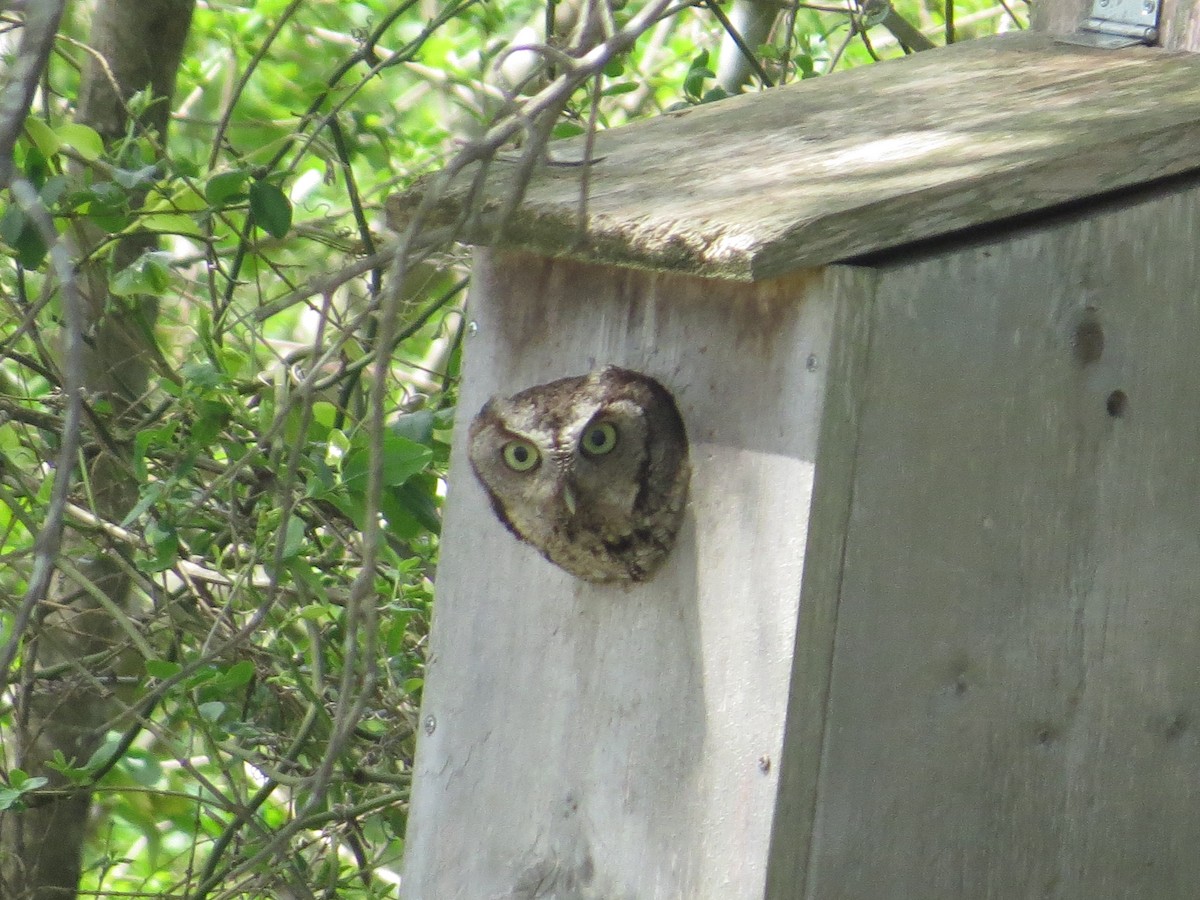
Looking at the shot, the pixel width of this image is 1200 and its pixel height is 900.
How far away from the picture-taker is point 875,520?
1.34 meters

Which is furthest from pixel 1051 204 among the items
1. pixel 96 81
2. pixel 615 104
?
pixel 615 104

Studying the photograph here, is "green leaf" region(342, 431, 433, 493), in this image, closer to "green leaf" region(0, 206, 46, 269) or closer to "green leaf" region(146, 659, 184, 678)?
"green leaf" region(146, 659, 184, 678)

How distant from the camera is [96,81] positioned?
241 cm

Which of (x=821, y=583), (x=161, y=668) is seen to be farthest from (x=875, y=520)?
(x=161, y=668)

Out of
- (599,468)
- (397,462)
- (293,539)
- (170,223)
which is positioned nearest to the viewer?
(599,468)

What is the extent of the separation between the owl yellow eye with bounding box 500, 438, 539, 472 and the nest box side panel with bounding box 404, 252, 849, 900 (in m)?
0.09

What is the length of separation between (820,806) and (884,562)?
23cm

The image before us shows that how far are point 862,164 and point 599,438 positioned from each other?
0.35 metres

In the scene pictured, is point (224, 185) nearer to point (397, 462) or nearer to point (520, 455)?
point (397, 462)

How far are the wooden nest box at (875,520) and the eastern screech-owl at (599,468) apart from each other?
23 mm

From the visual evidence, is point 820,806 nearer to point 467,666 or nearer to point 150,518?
point 467,666

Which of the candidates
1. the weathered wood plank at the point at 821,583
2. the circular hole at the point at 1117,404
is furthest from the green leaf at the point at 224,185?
the circular hole at the point at 1117,404

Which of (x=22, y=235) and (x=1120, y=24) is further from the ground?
(x=1120, y=24)

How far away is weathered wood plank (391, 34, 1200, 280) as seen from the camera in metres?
1.26
